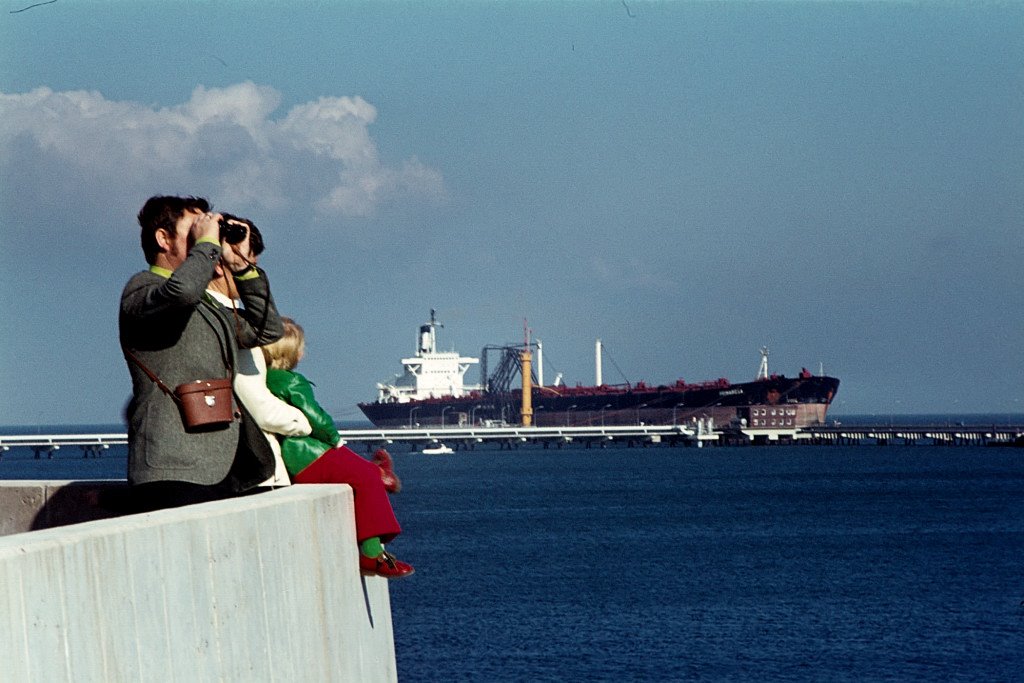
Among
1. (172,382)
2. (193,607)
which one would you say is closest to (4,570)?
(193,607)

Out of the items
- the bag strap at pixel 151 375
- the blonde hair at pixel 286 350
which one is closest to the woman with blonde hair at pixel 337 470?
the blonde hair at pixel 286 350

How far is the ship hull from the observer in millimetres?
104250

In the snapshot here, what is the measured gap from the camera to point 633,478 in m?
70.5

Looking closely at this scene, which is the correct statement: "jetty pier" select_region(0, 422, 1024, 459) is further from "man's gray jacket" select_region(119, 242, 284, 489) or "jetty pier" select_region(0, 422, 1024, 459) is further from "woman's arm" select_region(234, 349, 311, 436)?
"man's gray jacket" select_region(119, 242, 284, 489)

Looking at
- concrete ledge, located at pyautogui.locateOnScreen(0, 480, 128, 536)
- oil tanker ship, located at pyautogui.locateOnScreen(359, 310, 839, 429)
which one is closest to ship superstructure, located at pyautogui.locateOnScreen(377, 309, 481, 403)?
oil tanker ship, located at pyautogui.locateOnScreen(359, 310, 839, 429)

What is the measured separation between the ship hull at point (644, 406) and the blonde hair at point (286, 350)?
9925 centimetres

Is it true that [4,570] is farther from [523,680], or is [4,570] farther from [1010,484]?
[1010,484]

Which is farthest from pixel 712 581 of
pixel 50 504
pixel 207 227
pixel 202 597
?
pixel 202 597

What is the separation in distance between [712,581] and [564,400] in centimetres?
8410

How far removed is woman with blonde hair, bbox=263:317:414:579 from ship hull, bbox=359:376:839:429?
99.3m

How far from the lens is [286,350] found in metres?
3.65

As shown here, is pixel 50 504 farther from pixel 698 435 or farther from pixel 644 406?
pixel 644 406

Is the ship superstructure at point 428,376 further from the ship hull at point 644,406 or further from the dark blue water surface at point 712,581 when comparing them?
the dark blue water surface at point 712,581

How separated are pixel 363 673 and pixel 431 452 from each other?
102 metres
